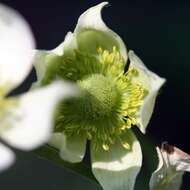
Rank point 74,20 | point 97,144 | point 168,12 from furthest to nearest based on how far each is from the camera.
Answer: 1. point 74,20
2. point 168,12
3. point 97,144

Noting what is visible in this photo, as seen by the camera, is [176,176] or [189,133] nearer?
[176,176]

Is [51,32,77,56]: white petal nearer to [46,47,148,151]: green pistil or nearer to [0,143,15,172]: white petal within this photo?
[46,47,148,151]: green pistil

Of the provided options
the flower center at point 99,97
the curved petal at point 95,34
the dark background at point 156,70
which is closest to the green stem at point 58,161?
the flower center at point 99,97

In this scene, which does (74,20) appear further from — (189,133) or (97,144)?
(97,144)

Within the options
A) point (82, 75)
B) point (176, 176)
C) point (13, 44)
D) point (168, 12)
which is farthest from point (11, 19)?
point (168, 12)

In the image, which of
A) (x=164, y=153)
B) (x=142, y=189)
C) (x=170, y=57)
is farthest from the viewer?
(x=170, y=57)

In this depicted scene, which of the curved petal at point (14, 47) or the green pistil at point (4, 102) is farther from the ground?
the curved petal at point (14, 47)

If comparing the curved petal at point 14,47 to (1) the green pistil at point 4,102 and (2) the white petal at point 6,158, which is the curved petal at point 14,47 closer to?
(1) the green pistil at point 4,102
